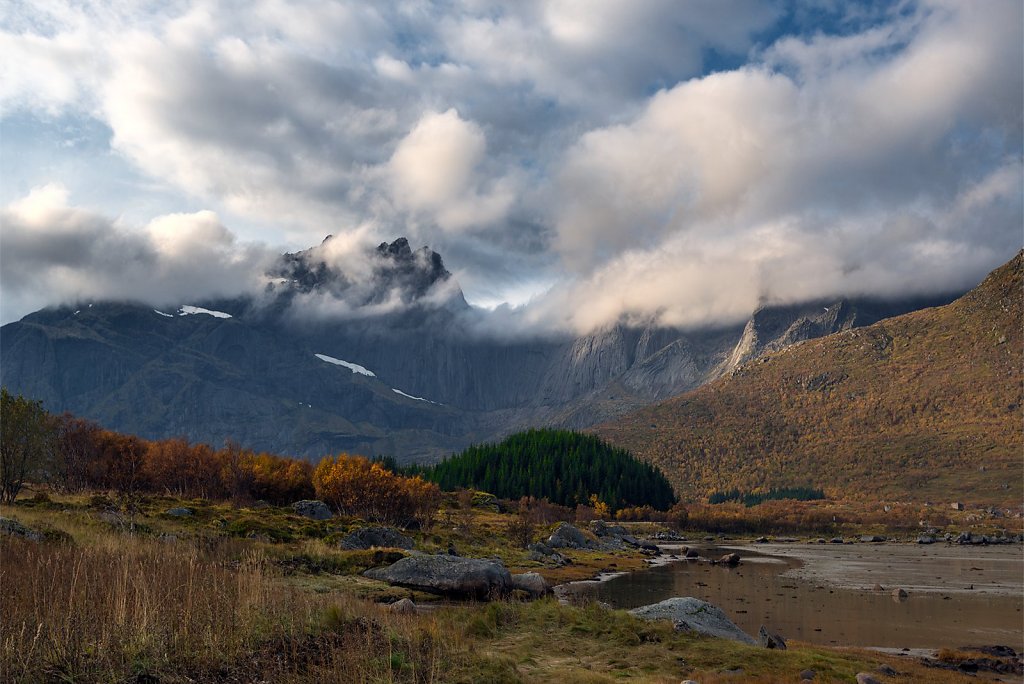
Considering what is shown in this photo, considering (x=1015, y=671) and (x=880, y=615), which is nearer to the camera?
(x=1015, y=671)

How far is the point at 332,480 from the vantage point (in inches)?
3738

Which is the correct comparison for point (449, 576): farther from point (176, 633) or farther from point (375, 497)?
point (375, 497)

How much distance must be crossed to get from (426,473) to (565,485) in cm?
4483

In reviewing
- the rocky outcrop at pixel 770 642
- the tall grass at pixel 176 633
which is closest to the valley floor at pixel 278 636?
the tall grass at pixel 176 633

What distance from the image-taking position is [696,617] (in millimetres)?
28359

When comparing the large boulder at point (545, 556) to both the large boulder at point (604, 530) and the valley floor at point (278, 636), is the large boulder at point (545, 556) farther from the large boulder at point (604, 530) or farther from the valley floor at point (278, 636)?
the large boulder at point (604, 530)

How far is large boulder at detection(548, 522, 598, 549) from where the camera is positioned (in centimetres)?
8944

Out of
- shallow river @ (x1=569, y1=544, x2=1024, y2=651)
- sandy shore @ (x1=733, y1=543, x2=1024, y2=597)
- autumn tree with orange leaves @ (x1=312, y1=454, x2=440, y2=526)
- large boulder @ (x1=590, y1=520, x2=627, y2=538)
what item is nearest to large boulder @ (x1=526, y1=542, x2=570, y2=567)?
shallow river @ (x1=569, y1=544, x2=1024, y2=651)

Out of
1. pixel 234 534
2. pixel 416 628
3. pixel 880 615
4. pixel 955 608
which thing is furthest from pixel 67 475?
pixel 955 608

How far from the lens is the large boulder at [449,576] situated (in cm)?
3647

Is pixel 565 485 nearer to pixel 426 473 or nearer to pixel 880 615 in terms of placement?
pixel 426 473

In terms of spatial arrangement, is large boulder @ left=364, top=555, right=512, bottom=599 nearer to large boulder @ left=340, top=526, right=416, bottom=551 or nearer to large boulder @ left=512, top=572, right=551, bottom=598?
large boulder @ left=512, top=572, right=551, bottom=598

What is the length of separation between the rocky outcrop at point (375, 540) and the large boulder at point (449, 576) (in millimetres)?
12111

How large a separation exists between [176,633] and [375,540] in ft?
140
